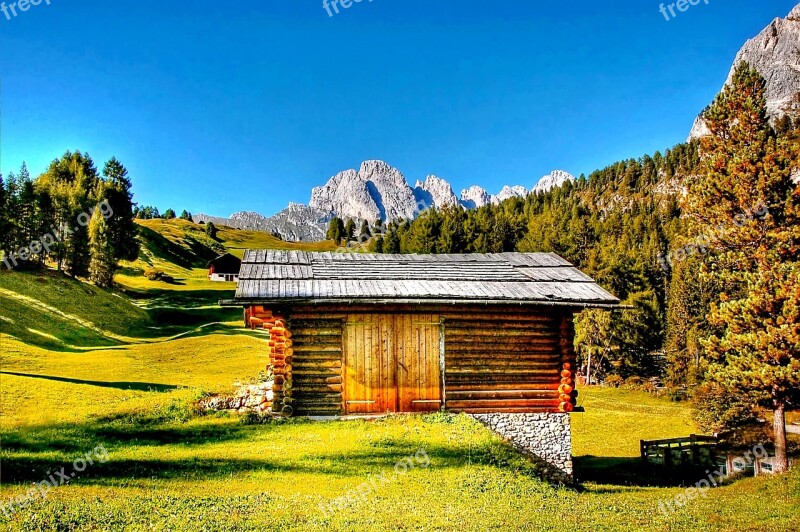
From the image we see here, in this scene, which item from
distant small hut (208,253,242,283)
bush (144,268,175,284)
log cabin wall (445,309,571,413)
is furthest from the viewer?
distant small hut (208,253,242,283)

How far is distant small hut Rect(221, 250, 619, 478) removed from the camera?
18500mm

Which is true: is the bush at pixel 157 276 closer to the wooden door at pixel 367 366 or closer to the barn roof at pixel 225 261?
the barn roof at pixel 225 261

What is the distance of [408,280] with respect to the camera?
65.9 ft

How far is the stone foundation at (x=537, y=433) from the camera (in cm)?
1889

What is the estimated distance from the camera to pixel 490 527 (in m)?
11.3

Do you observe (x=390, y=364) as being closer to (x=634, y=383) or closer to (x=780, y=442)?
(x=780, y=442)

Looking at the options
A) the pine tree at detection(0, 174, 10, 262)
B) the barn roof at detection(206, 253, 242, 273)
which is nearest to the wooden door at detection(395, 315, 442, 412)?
the pine tree at detection(0, 174, 10, 262)

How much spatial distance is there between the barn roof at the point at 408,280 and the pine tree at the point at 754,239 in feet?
22.3

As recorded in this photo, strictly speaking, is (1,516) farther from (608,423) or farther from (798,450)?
(608,423)

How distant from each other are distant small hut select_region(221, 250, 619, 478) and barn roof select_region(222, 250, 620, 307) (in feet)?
0.22

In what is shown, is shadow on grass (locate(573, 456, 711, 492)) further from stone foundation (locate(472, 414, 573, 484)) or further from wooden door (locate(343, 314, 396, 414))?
wooden door (locate(343, 314, 396, 414))

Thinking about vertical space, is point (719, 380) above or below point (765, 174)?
below

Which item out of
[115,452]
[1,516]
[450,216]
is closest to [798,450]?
[115,452]

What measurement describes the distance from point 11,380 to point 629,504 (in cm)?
2461
